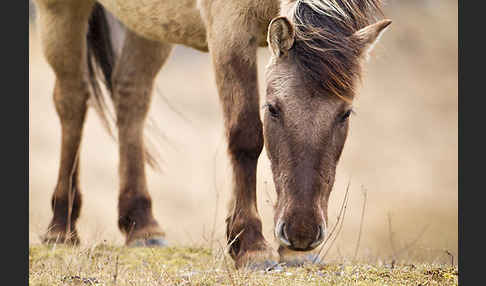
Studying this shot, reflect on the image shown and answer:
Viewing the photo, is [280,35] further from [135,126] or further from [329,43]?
[135,126]

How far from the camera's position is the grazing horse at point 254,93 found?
3.45 m

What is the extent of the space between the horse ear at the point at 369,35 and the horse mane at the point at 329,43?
0.03 meters

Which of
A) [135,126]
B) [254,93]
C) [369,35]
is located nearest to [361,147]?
[135,126]

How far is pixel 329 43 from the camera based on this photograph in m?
3.59

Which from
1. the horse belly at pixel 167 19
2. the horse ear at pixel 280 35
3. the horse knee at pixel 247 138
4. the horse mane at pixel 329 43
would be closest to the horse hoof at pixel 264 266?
the horse knee at pixel 247 138

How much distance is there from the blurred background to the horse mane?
8911mm

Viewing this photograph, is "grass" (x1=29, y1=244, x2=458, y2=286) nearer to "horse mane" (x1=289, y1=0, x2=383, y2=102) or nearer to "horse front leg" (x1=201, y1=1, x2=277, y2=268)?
"horse front leg" (x1=201, y1=1, x2=277, y2=268)

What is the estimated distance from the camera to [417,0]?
24.2 m

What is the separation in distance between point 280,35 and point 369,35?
1.70 ft

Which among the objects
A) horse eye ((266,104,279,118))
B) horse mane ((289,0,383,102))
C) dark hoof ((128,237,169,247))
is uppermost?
horse mane ((289,0,383,102))

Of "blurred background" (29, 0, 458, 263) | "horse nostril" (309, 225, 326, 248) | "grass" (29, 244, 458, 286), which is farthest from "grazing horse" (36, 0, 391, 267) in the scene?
"blurred background" (29, 0, 458, 263)

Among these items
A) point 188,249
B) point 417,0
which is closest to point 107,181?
point 188,249

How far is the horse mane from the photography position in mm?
3508

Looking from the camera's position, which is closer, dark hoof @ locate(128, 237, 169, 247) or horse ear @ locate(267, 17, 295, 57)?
horse ear @ locate(267, 17, 295, 57)
